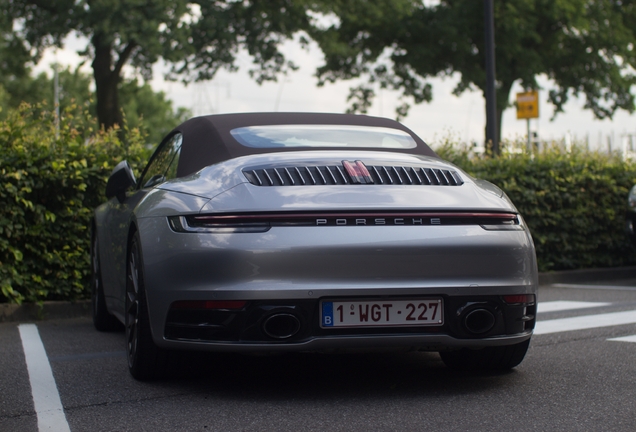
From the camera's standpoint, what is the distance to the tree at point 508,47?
29.2m

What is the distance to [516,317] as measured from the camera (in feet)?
14.6

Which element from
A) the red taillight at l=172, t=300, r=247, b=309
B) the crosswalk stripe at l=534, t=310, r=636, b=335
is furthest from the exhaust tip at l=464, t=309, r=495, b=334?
the crosswalk stripe at l=534, t=310, r=636, b=335

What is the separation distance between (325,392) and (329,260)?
2.63 ft


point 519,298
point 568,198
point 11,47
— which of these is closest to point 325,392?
point 519,298

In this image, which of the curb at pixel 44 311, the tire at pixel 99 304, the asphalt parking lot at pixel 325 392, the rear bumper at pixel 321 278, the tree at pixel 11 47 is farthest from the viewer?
the tree at pixel 11 47

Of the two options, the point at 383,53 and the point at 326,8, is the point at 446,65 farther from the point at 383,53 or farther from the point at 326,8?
the point at 326,8

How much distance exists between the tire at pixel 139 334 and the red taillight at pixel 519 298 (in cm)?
175

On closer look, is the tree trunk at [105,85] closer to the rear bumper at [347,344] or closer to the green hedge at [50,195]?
the green hedge at [50,195]

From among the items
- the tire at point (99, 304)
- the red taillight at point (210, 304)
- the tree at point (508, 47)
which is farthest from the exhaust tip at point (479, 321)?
the tree at point (508, 47)

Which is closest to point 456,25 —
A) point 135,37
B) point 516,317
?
point 135,37

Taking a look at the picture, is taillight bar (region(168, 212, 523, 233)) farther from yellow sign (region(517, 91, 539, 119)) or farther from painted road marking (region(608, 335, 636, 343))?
yellow sign (region(517, 91, 539, 119))

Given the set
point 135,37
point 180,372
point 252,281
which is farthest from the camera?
point 135,37

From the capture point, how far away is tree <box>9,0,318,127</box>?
2225 cm

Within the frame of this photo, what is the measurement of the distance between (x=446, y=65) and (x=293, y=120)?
26.4 metres
